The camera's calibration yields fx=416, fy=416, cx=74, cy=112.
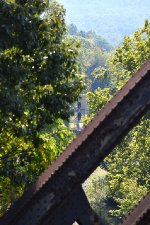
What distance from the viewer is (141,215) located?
2.04 metres

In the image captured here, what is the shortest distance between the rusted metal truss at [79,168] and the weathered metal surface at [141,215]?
1.34 ft

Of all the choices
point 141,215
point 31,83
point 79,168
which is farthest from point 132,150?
point 141,215

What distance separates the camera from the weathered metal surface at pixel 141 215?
2024 millimetres

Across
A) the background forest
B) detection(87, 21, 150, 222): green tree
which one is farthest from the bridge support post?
detection(87, 21, 150, 222): green tree

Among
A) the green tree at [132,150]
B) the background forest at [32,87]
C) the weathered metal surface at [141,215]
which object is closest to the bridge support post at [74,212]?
the weathered metal surface at [141,215]

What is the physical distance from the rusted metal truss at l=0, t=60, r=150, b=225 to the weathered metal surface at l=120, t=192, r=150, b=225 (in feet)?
1.34

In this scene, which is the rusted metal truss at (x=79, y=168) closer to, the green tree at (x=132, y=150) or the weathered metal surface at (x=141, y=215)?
the weathered metal surface at (x=141, y=215)

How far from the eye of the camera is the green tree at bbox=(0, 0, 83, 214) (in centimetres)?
1066

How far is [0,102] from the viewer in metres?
10.4

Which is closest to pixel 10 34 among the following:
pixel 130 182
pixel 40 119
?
pixel 40 119

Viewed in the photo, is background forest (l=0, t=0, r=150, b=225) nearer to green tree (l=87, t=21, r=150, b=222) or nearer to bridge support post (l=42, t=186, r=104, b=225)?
bridge support post (l=42, t=186, r=104, b=225)

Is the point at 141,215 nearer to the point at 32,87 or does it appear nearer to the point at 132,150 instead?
the point at 32,87

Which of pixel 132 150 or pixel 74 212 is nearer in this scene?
pixel 74 212

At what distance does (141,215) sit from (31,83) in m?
10.4
